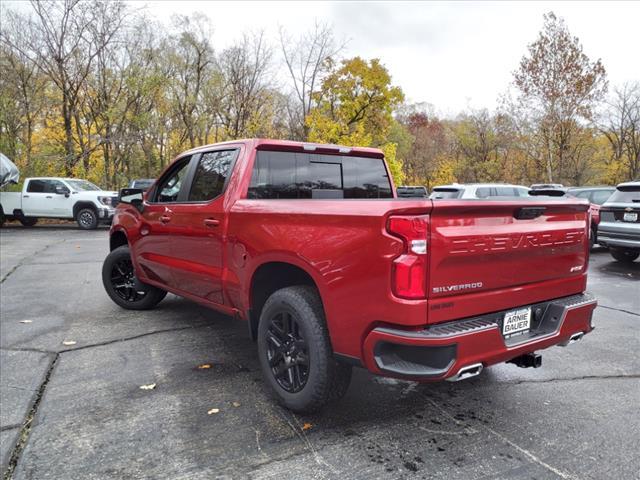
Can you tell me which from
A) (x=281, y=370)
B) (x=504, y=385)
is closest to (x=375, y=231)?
(x=281, y=370)

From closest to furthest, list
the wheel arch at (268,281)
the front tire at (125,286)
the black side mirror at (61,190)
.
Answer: the wheel arch at (268,281), the front tire at (125,286), the black side mirror at (61,190)

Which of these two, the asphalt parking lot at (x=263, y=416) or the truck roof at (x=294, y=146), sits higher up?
the truck roof at (x=294, y=146)

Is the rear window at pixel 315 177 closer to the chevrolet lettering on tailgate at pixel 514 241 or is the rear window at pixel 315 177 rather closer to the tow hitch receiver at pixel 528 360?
the chevrolet lettering on tailgate at pixel 514 241

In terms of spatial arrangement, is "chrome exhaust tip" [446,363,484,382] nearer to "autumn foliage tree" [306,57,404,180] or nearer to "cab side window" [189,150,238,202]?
"cab side window" [189,150,238,202]

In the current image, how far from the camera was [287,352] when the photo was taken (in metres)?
3.12

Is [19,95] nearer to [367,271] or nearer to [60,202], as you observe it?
[60,202]

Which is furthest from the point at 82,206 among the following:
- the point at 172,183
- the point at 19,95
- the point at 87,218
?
the point at 172,183

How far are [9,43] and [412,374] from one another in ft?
83.3

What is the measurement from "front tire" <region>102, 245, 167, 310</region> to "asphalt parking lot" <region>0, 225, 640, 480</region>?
68 centimetres

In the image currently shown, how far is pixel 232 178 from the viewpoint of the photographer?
378 cm

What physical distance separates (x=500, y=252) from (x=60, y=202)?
18488 mm

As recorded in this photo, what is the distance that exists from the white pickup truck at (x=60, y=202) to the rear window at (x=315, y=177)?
1517cm

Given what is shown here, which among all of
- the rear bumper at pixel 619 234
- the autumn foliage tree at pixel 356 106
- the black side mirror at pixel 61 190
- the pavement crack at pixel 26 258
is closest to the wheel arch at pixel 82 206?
the black side mirror at pixel 61 190

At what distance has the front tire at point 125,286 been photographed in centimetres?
571
